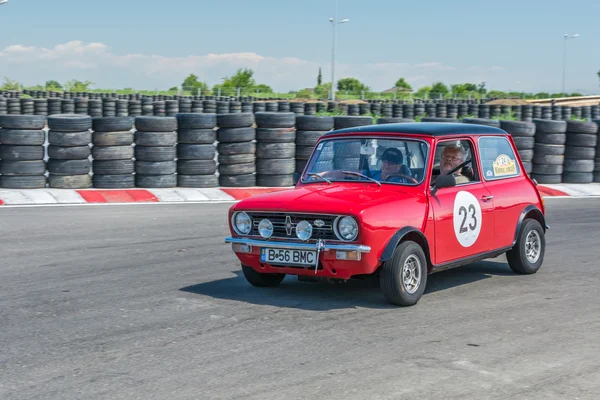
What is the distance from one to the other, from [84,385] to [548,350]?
2.99 metres

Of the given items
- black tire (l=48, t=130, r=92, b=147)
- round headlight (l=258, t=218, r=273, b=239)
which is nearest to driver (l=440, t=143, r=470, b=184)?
round headlight (l=258, t=218, r=273, b=239)

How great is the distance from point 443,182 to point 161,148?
9179mm

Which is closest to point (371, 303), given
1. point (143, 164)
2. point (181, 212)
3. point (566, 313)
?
point (566, 313)

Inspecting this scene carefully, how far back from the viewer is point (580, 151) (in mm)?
18688

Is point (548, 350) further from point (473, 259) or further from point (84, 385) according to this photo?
point (84, 385)

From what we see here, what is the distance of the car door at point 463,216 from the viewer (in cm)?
768

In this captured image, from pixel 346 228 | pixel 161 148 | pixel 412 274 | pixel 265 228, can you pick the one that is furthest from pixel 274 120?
pixel 346 228

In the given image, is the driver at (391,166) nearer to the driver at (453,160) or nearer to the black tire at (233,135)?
the driver at (453,160)

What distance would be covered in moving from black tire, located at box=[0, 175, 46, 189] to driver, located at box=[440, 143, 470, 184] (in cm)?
936

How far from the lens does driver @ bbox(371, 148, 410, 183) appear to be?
784cm

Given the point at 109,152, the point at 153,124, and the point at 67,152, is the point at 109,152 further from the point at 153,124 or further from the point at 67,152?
the point at 153,124

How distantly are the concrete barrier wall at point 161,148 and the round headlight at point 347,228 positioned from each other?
9371 millimetres

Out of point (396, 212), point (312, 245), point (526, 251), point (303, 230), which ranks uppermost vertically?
point (396, 212)

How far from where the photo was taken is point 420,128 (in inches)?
320
